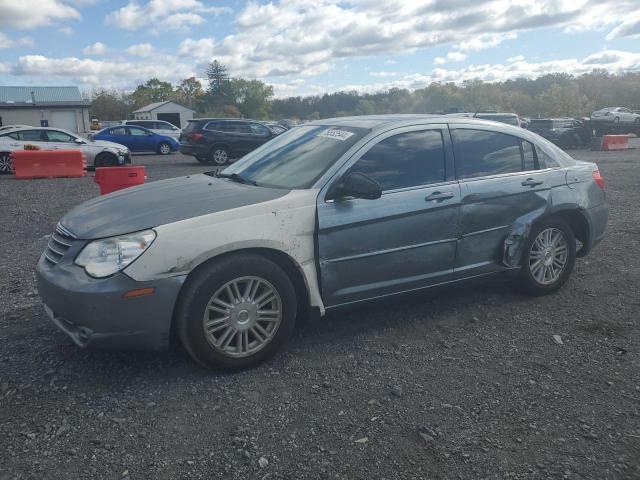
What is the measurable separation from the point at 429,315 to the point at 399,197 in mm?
1138

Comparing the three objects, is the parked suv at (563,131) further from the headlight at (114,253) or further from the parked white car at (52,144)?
the headlight at (114,253)

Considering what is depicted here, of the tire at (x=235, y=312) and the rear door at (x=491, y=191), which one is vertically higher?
the rear door at (x=491, y=191)

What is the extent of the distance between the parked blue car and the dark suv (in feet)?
20.0

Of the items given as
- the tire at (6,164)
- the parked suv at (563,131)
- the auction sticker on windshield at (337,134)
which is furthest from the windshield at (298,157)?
the parked suv at (563,131)

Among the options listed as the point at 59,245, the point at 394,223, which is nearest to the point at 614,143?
the point at 394,223

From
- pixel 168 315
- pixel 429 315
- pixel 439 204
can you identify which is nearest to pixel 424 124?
pixel 439 204

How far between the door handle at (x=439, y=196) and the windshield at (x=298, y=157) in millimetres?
702

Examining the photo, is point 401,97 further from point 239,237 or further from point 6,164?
point 239,237

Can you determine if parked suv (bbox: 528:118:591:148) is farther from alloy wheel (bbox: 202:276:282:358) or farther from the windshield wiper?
alloy wheel (bbox: 202:276:282:358)

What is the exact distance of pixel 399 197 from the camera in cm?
415

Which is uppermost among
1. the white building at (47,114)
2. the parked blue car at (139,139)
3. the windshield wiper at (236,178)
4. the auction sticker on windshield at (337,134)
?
the white building at (47,114)

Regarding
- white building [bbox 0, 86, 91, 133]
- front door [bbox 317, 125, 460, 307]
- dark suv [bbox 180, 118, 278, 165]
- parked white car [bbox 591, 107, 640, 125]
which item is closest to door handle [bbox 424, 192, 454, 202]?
front door [bbox 317, 125, 460, 307]

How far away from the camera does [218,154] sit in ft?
65.8

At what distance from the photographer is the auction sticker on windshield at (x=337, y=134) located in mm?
4312
